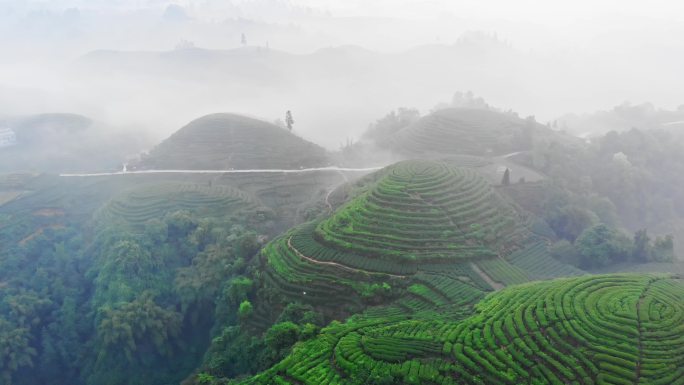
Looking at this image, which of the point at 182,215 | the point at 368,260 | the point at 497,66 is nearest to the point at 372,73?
the point at 497,66

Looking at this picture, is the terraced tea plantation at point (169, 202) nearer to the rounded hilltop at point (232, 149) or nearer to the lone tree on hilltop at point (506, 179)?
the rounded hilltop at point (232, 149)

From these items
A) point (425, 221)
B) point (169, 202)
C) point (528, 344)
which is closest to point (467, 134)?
point (425, 221)

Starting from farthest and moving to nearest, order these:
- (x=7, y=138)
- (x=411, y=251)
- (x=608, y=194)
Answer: (x=7, y=138)
(x=608, y=194)
(x=411, y=251)

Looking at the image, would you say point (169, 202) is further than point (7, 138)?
No

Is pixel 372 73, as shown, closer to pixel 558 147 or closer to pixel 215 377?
→ pixel 558 147

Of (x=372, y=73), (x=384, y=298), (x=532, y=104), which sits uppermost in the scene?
(x=372, y=73)

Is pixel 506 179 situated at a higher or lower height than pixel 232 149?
lower

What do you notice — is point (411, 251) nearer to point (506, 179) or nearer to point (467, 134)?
point (506, 179)
